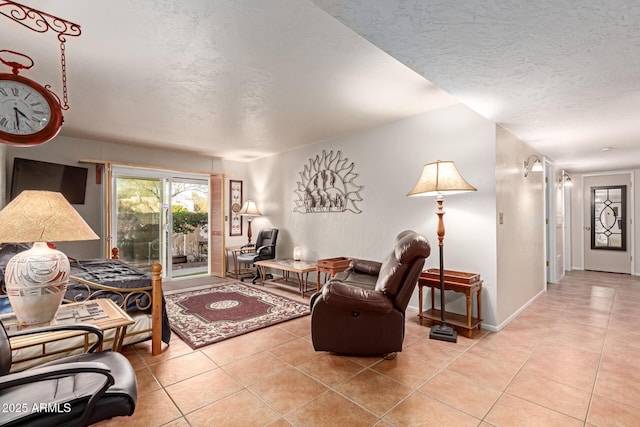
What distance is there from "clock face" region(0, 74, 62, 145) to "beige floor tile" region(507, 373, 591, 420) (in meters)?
3.41

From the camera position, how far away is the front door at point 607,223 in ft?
20.6

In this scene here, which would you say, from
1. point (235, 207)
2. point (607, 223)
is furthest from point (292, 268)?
point (607, 223)

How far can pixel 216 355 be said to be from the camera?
2.56m

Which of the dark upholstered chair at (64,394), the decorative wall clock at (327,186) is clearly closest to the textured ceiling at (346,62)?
the decorative wall clock at (327,186)

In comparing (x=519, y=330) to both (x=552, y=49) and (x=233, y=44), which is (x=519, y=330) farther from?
(x=233, y=44)

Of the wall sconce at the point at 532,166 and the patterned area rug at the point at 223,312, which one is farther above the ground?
the wall sconce at the point at 532,166

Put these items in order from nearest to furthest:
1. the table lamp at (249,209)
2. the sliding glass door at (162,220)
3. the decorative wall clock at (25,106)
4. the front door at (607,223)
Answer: the decorative wall clock at (25,106) → the sliding glass door at (162,220) → the table lamp at (249,209) → the front door at (607,223)

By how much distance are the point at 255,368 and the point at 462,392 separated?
1.50 meters

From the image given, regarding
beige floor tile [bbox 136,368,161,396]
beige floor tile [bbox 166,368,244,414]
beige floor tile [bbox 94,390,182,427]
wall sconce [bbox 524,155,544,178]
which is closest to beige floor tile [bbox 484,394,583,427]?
beige floor tile [bbox 166,368,244,414]

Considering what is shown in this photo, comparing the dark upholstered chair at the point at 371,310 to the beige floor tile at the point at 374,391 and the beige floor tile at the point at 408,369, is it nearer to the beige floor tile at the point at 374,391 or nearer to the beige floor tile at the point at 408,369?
the beige floor tile at the point at 408,369

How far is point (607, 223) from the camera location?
652cm

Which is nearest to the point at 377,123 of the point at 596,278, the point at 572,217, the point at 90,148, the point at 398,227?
the point at 398,227

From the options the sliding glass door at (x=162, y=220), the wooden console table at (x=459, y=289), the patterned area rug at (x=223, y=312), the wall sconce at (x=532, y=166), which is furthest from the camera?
the sliding glass door at (x=162, y=220)

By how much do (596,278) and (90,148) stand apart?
939 cm
